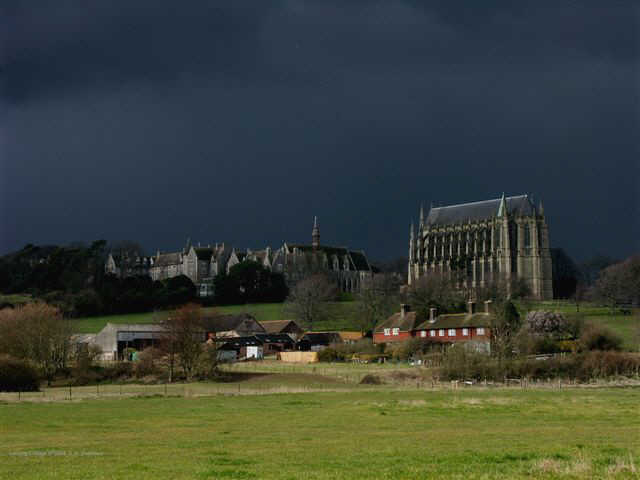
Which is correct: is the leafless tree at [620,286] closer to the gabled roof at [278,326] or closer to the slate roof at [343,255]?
the gabled roof at [278,326]

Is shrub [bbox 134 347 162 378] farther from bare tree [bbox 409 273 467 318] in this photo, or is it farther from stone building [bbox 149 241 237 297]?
stone building [bbox 149 241 237 297]

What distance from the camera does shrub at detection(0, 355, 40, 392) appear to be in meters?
53.4

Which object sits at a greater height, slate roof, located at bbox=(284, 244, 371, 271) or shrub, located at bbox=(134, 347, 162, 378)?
slate roof, located at bbox=(284, 244, 371, 271)

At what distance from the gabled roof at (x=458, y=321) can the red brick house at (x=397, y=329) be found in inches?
35.8

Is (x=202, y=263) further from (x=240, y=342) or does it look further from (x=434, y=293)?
(x=240, y=342)

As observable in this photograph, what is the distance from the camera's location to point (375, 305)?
4323 inches

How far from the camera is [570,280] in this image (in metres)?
159

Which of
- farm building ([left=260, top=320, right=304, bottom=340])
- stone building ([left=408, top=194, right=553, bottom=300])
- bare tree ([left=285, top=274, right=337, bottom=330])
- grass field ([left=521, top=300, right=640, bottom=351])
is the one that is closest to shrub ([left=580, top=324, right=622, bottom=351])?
grass field ([left=521, top=300, right=640, bottom=351])

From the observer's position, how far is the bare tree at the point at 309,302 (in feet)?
373

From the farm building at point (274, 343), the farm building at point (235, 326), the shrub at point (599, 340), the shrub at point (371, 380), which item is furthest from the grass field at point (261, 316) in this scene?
the shrub at point (371, 380)

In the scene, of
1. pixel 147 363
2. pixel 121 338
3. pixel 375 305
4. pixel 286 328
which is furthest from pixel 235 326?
pixel 147 363

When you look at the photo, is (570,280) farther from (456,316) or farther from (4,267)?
(4,267)

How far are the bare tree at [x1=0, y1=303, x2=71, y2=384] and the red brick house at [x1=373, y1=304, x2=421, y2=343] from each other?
34.6 metres

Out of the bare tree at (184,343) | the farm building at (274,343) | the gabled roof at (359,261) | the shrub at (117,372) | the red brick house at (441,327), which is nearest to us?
the bare tree at (184,343)
